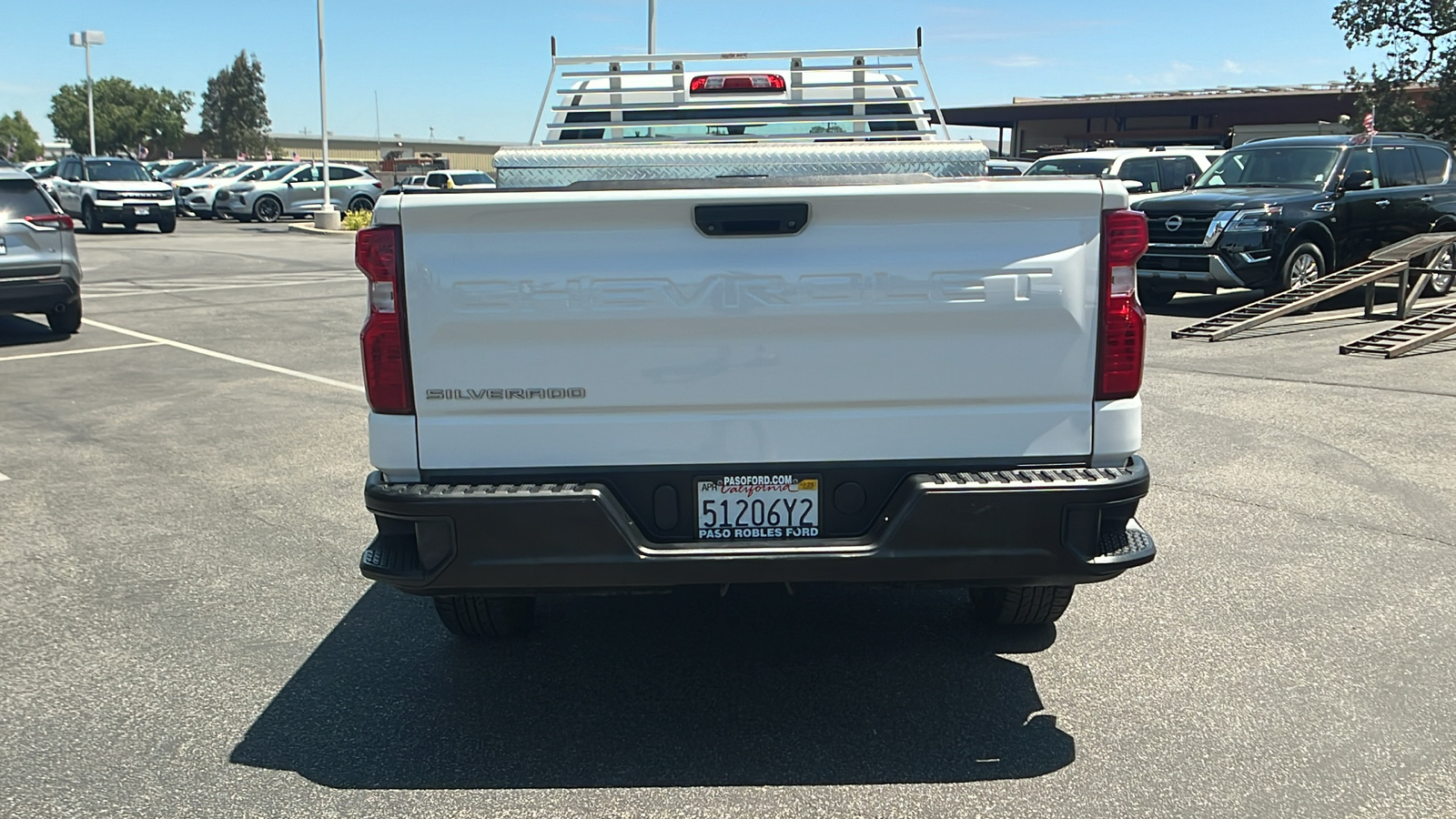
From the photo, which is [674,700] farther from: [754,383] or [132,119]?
[132,119]

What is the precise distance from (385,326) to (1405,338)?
10.6 metres

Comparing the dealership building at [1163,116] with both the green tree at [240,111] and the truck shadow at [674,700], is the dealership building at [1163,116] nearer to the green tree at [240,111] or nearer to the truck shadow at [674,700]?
the truck shadow at [674,700]

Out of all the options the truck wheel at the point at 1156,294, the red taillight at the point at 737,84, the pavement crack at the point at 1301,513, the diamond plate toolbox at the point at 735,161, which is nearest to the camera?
the diamond plate toolbox at the point at 735,161

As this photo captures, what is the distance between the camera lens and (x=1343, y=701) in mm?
3994

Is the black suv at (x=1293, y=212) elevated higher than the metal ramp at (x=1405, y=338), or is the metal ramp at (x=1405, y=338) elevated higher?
the black suv at (x=1293, y=212)

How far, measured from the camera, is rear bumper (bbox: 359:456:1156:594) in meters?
3.45

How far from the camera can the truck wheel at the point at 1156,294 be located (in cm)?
1435

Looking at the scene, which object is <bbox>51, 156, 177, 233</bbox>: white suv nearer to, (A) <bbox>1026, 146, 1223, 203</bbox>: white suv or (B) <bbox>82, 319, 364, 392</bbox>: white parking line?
(B) <bbox>82, 319, 364, 392</bbox>: white parking line

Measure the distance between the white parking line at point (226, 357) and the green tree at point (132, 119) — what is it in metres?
105

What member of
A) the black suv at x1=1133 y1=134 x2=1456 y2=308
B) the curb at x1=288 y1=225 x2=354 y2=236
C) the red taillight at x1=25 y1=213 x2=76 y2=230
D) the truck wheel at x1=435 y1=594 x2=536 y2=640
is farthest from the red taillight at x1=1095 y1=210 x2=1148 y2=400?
the curb at x1=288 y1=225 x2=354 y2=236

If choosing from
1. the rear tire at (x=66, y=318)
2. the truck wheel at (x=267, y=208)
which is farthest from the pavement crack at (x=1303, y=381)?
the truck wheel at (x=267, y=208)

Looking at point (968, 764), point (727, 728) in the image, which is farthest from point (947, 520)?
point (727, 728)

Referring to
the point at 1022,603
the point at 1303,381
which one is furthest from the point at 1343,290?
the point at 1022,603

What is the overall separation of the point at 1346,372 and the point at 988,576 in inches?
311
